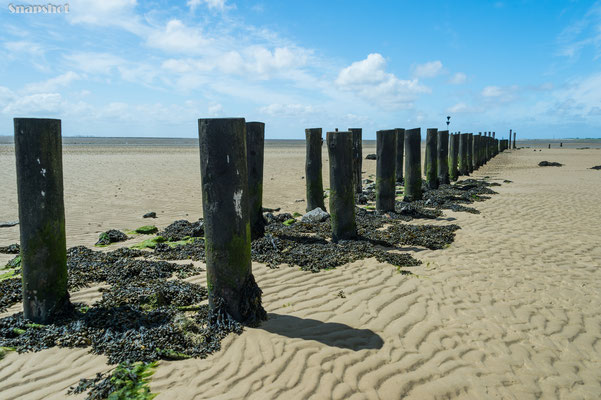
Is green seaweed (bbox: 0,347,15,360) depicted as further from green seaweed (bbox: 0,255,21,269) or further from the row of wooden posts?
green seaweed (bbox: 0,255,21,269)

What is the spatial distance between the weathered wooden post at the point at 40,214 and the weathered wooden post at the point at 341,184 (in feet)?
16.5

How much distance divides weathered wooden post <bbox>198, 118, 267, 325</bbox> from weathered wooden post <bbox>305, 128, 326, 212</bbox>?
607cm

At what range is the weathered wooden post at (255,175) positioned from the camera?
29.3ft

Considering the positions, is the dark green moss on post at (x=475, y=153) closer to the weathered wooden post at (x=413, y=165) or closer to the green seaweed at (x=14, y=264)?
the weathered wooden post at (x=413, y=165)

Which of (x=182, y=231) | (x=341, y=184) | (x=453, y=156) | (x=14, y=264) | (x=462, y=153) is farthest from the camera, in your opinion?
(x=462, y=153)

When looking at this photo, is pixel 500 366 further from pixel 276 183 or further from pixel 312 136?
pixel 276 183

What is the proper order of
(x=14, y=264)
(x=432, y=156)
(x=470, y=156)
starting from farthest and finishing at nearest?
1. (x=470, y=156)
2. (x=432, y=156)
3. (x=14, y=264)

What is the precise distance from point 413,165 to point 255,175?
6.74 metres

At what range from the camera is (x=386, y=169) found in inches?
466

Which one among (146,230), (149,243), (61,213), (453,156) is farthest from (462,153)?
(61,213)

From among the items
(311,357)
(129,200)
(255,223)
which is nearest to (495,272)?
(311,357)

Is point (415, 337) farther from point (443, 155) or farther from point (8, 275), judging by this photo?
point (443, 155)

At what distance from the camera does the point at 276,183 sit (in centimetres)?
2086

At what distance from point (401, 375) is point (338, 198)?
489cm
